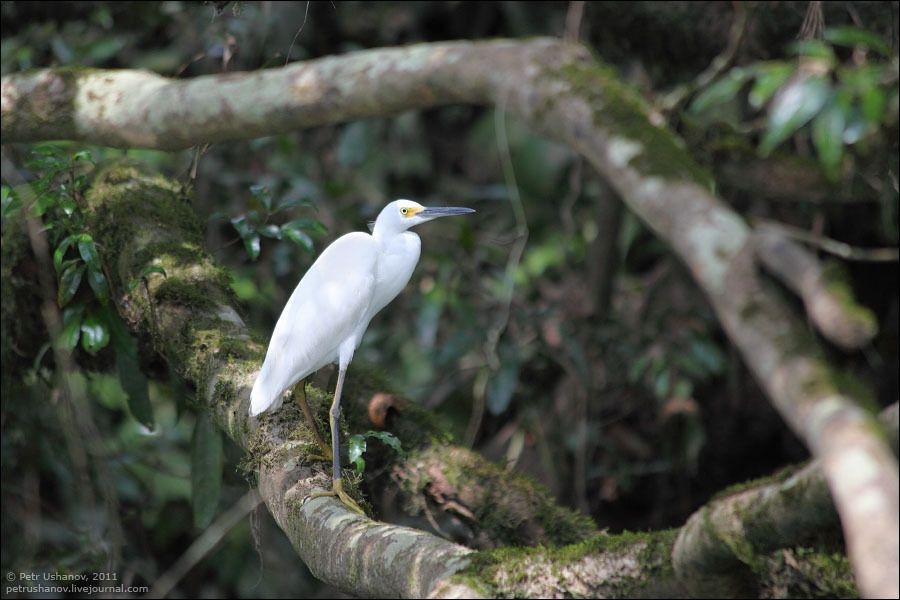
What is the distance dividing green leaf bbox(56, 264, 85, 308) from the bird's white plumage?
652mm

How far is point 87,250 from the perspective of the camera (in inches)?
109

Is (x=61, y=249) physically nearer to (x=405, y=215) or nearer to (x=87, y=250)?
(x=87, y=250)

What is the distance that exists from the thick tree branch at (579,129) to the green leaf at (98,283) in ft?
1.34

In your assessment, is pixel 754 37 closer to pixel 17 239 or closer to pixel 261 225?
pixel 261 225

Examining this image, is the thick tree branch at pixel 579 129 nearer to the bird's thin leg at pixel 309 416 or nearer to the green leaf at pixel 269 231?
the bird's thin leg at pixel 309 416

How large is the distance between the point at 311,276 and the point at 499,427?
106 inches

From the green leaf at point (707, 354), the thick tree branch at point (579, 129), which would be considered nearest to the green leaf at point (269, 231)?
the thick tree branch at point (579, 129)

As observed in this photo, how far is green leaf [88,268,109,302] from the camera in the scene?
113 inches

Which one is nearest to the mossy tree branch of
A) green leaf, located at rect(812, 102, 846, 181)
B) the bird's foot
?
the bird's foot

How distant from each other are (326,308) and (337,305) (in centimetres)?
3

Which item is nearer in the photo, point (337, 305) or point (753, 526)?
point (753, 526)

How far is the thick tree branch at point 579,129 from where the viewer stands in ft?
3.71

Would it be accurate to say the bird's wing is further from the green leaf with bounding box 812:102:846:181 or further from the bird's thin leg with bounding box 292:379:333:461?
the green leaf with bounding box 812:102:846:181

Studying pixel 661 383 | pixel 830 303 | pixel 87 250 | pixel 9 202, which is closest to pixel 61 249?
pixel 87 250
